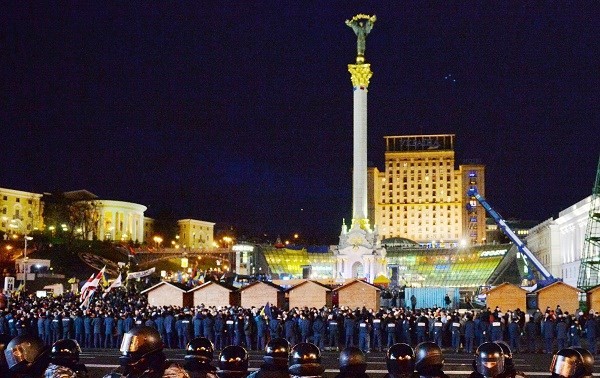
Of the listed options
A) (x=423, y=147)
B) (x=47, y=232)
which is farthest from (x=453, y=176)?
(x=47, y=232)

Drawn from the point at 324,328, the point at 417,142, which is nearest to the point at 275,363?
the point at 324,328

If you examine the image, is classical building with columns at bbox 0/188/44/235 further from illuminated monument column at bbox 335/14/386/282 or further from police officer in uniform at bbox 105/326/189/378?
police officer in uniform at bbox 105/326/189/378

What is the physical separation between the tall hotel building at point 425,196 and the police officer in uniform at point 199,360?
15309 cm

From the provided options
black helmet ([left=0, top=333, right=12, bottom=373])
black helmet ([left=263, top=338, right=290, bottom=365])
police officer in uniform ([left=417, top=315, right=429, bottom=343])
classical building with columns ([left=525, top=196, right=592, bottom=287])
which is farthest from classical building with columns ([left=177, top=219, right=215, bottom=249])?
black helmet ([left=263, top=338, right=290, bottom=365])

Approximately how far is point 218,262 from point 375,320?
93.6 metres

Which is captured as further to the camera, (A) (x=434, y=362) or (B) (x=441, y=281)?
(B) (x=441, y=281)

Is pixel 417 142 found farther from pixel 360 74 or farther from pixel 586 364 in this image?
pixel 586 364

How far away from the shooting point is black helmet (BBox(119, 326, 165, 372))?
510cm

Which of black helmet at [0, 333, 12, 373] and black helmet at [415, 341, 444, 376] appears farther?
black helmet at [415, 341, 444, 376]

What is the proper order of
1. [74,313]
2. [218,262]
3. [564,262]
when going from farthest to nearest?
[218,262] → [564,262] → [74,313]

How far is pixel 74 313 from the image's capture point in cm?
2848

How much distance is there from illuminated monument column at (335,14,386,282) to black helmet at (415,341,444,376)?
72388 mm

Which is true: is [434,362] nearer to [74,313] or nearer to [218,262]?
[74,313]

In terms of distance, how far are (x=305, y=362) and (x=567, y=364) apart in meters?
2.15
